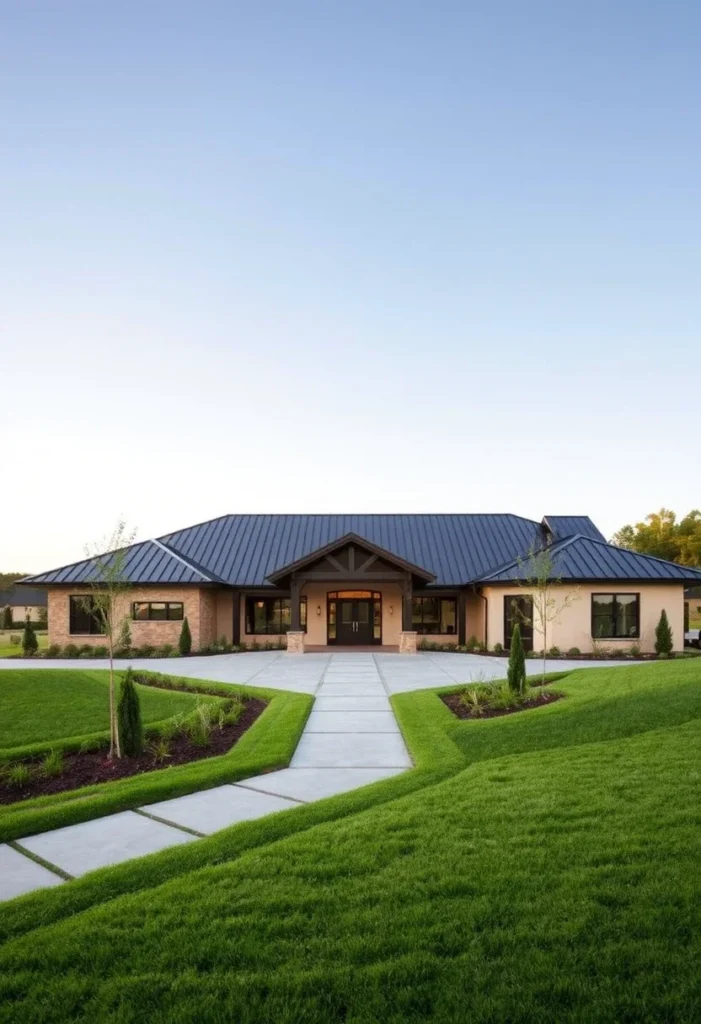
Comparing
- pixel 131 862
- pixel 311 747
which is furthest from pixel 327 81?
pixel 131 862

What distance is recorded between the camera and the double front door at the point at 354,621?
27266mm

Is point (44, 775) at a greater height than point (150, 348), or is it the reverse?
point (150, 348)

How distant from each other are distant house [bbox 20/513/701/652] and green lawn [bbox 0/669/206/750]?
7.95 m

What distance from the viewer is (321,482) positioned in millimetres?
39125

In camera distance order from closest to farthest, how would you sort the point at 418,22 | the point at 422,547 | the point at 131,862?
the point at 131,862 < the point at 418,22 < the point at 422,547

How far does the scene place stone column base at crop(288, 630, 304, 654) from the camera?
78.5 ft

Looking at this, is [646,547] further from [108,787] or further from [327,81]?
[108,787]

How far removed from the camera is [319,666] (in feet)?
63.7

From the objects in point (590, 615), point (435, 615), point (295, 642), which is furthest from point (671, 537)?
point (295, 642)

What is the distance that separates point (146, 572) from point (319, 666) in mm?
9085

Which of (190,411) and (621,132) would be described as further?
(190,411)

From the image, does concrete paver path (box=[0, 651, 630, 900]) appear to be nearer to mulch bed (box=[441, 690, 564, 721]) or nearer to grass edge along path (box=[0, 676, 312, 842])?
grass edge along path (box=[0, 676, 312, 842])

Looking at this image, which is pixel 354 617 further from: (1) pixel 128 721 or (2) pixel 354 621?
(1) pixel 128 721

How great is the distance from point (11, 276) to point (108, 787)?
15355 millimetres
